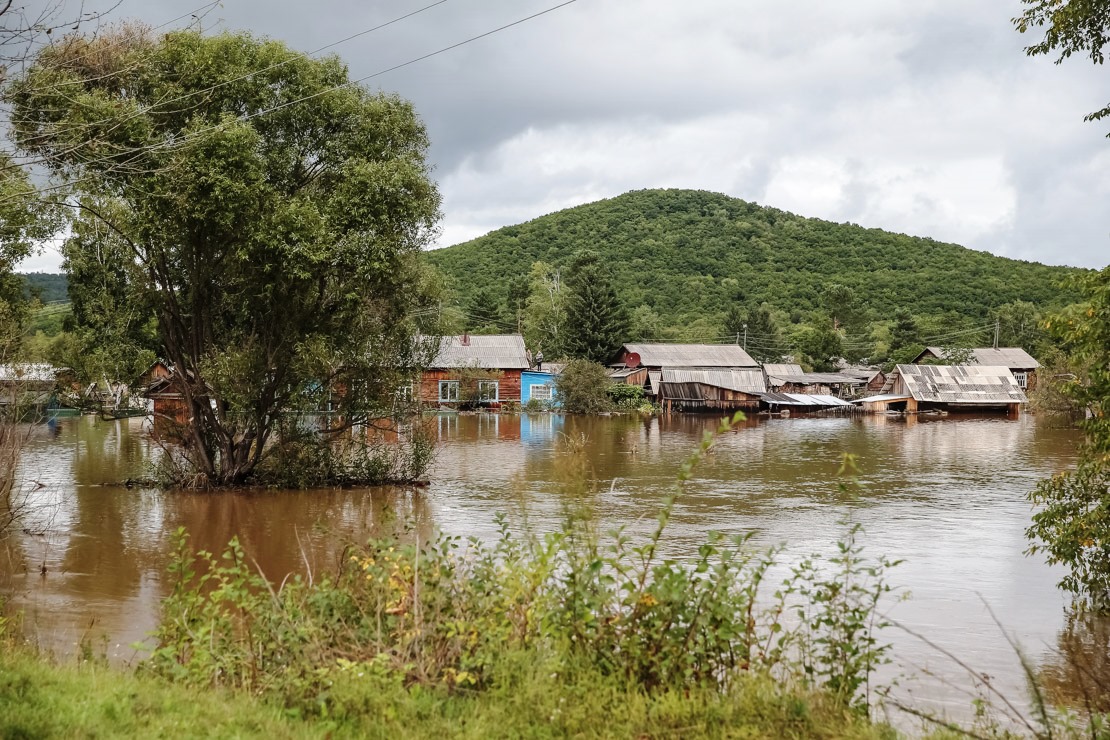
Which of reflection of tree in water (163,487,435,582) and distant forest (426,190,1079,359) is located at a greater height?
distant forest (426,190,1079,359)

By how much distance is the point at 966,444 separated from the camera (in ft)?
110

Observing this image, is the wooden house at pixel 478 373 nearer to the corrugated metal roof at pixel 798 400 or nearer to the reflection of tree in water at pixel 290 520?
the corrugated metal roof at pixel 798 400

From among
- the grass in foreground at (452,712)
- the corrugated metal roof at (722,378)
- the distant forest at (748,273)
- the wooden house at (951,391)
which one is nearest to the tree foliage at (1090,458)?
the grass in foreground at (452,712)

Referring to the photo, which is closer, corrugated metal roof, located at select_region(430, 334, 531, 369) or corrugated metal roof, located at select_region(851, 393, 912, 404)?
corrugated metal roof, located at select_region(430, 334, 531, 369)

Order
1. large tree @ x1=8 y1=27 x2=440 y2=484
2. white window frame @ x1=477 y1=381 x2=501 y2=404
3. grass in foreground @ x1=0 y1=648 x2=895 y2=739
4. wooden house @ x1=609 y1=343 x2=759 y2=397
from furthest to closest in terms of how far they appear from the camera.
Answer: wooden house @ x1=609 y1=343 x2=759 y2=397 → white window frame @ x1=477 y1=381 x2=501 y2=404 → large tree @ x1=8 y1=27 x2=440 y2=484 → grass in foreground @ x1=0 y1=648 x2=895 y2=739

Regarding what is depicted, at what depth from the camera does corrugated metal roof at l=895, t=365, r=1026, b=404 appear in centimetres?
5719

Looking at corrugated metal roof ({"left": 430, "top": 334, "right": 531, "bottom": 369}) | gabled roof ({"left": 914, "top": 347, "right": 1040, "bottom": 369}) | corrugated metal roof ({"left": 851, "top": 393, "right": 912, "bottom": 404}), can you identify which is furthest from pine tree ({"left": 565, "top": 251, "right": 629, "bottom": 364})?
gabled roof ({"left": 914, "top": 347, "right": 1040, "bottom": 369})

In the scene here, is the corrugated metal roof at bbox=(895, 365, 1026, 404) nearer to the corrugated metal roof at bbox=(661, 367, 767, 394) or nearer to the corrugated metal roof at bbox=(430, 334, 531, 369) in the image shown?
the corrugated metal roof at bbox=(661, 367, 767, 394)

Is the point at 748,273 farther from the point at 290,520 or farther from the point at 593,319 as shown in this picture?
the point at 290,520

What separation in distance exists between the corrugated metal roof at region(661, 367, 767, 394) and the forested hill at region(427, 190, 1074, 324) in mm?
30639

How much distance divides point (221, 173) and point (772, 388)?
55510 millimetres

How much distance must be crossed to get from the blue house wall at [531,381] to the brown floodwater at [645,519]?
21.3m

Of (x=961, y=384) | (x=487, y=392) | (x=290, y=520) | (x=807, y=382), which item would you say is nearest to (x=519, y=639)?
(x=290, y=520)

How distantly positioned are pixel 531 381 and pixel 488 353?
11.0ft
